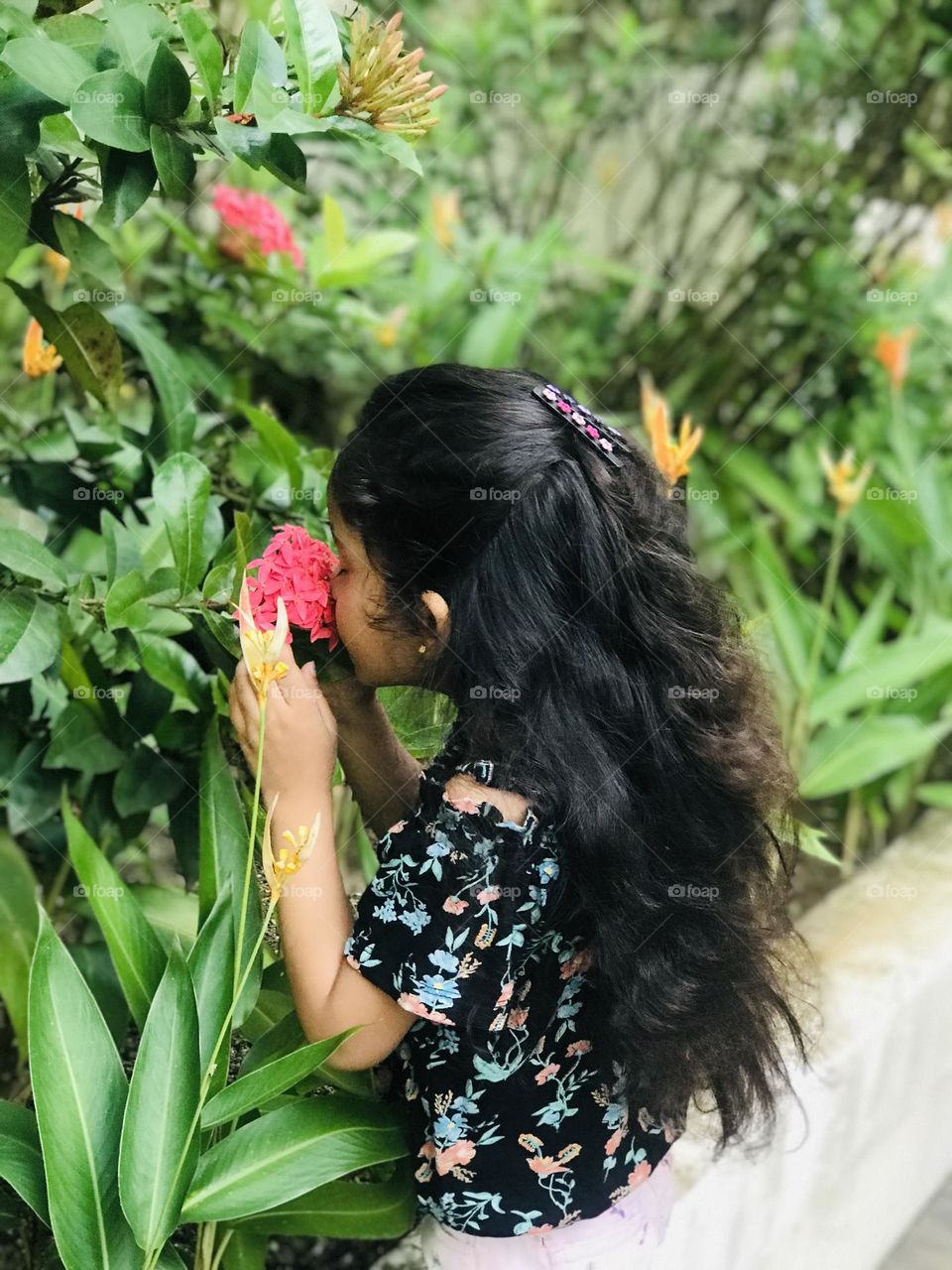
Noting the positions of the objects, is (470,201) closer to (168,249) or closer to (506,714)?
(168,249)

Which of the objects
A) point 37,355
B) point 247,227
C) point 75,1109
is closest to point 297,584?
point 75,1109

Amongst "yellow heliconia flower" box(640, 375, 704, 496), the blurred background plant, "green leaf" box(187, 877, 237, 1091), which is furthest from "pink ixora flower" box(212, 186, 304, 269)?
"green leaf" box(187, 877, 237, 1091)

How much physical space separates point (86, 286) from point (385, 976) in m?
0.75

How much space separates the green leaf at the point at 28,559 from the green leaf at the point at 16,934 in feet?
1.43

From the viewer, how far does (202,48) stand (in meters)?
0.81

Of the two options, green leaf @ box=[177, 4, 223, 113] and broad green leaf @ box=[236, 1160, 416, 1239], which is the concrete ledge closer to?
broad green leaf @ box=[236, 1160, 416, 1239]

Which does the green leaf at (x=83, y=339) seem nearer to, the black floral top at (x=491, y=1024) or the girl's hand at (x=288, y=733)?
the girl's hand at (x=288, y=733)

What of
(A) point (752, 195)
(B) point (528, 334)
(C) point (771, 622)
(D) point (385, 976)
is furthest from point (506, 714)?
(A) point (752, 195)

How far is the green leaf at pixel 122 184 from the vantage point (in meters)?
0.86

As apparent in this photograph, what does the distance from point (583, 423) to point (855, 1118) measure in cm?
103

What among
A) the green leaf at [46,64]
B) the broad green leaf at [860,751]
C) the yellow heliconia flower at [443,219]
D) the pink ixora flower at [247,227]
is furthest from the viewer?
the yellow heliconia flower at [443,219]

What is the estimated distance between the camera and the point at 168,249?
2.02 meters

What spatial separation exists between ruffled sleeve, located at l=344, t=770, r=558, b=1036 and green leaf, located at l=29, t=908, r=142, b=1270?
20cm

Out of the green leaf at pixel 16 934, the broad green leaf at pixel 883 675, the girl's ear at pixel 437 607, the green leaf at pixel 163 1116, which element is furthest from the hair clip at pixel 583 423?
the broad green leaf at pixel 883 675
